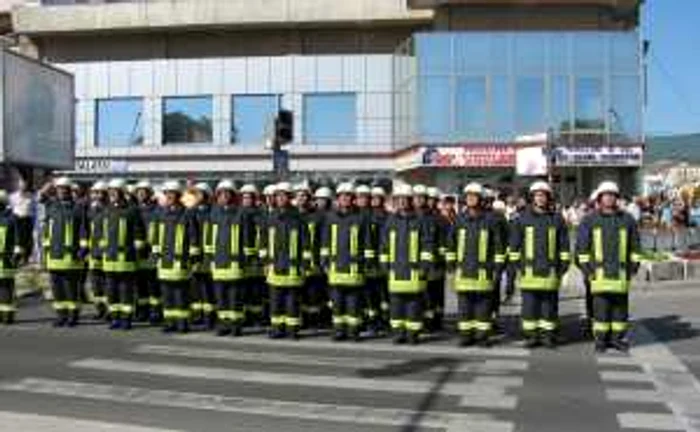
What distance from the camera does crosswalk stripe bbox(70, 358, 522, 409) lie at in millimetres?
12438

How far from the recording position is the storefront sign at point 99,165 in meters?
61.1

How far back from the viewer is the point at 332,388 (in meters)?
12.8

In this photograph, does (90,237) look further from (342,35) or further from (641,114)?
(342,35)

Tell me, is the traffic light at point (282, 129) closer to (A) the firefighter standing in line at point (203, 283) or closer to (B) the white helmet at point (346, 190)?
(A) the firefighter standing in line at point (203, 283)

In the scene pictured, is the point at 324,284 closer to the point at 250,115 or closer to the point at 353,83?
the point at 353,83

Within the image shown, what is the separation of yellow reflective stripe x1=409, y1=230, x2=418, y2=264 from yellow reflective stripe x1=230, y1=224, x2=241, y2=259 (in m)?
2.32

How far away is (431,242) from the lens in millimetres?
17047

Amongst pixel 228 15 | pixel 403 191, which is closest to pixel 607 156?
pixel 228 15

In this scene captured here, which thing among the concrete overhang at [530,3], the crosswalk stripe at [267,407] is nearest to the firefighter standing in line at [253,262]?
the crosswalk stripe at [267,407]

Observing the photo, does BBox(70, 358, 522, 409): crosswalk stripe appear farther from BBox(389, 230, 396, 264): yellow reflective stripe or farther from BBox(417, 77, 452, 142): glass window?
BBox(417, 77, 452, 142): glass window

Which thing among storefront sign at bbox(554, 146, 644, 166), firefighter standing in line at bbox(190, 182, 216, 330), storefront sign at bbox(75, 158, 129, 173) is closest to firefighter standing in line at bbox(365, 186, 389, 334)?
firefighter standing in line at bbox(190, 182, 216, 330)

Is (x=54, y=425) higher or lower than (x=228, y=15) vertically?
lower

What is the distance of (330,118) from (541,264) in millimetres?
44347

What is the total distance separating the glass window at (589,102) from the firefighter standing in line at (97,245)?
37994mm
